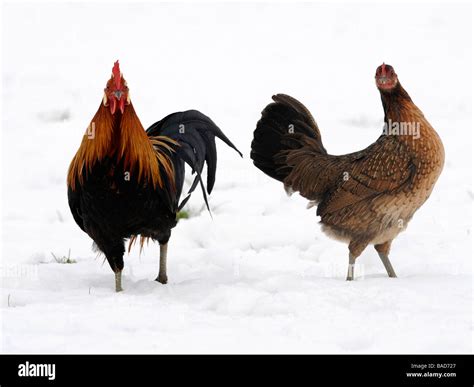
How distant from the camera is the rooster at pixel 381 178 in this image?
17.9 feet

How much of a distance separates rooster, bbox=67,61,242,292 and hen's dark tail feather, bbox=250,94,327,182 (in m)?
0.93

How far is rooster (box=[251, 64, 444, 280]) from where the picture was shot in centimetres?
547

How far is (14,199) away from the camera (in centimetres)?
852

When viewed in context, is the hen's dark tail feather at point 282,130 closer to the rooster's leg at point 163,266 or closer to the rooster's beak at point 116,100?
the rooster's leg at point 163,266

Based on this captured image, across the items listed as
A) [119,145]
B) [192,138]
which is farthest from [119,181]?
[192,138]

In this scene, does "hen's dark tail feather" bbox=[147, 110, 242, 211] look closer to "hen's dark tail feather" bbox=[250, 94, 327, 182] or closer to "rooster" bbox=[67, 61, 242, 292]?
"rooster" bbox=[67, 61, 242, 292]

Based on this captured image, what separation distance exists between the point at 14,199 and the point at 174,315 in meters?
4.45

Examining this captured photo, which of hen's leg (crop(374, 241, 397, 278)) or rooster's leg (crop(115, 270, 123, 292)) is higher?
hen's leg (crop(374, 241, 397, 278))

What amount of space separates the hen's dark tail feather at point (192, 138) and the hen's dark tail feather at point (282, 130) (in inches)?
16.7

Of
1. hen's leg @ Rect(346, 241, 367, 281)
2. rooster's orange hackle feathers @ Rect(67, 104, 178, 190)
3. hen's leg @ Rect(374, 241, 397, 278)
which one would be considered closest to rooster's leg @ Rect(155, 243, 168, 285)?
rooster's orange hackle feathers @ Rect(67, 104, 178, 190)

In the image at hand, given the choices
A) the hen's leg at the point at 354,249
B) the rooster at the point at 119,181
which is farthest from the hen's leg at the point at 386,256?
the rooster at the point at 119,181

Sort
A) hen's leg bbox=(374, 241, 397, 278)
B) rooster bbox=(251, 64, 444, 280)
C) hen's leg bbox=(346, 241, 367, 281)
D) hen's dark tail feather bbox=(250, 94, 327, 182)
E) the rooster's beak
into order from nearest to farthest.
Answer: the rooster's beak, rooster bbox=(251, 64, 444, 280), hen's leg bbox=(346, 241, 367, 281), hen's leg bbox=(374, 241, 397, 278), hen's dark tail feather bbox=(250, 94, 327, 182)

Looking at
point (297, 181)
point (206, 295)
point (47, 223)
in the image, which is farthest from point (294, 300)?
point (47, 223)

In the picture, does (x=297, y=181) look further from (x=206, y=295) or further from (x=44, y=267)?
(x=44, y=267)
